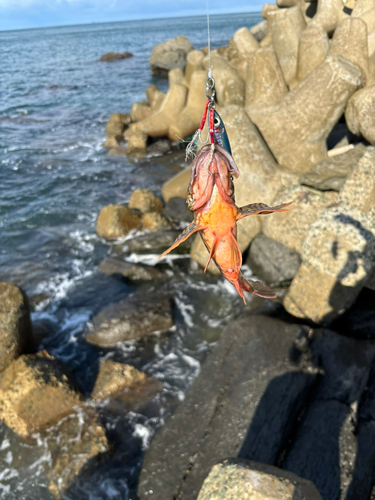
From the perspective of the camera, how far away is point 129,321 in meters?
7.04

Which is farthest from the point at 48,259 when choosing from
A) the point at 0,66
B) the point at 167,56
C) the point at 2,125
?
the point at 0,66

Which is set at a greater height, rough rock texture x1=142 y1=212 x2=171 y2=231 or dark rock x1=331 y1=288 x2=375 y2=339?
dark rock x1=331 y1=288 x2=375 y2=339

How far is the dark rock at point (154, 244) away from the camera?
9.35 meters

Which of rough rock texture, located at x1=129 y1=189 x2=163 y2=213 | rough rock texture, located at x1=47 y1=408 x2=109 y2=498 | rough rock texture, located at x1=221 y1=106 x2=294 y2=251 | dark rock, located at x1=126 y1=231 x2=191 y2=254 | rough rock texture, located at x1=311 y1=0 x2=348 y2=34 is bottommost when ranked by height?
rough rock texture, located at x1=47 y1=408 x2=109 y2=498

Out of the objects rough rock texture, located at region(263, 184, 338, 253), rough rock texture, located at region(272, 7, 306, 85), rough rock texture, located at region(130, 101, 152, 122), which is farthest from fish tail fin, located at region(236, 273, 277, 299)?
rough rock texture, located at region(130, 101, 152, 122)

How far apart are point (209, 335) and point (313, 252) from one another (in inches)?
112

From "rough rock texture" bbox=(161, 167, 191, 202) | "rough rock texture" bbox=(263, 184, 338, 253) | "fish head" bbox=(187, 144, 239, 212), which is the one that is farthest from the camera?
"rough rock texture" bbox=(161, 167, 191, 202)

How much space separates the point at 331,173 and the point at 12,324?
240 inches

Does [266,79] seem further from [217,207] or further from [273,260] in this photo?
[217,207]

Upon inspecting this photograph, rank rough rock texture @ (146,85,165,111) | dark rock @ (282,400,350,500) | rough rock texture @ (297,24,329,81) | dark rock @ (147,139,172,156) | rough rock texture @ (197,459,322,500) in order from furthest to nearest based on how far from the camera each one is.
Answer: rough rock texture @ (146,85,165,111)
dark rock @ (147,139,172,156)
rough rock texture @ (297,24,329,81)
dark rock @ (282,400,350,500)
rough rock texture @ (197,459,322,500)

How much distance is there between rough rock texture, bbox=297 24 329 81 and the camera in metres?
9.25

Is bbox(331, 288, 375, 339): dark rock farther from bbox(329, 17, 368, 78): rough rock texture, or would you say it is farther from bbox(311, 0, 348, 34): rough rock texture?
bbox(311, 0, 348, 34): rough rock texture

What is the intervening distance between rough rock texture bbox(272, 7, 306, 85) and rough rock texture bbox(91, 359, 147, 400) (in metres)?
8.86

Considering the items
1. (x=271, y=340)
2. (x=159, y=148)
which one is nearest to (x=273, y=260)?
(x=271, y=340)
